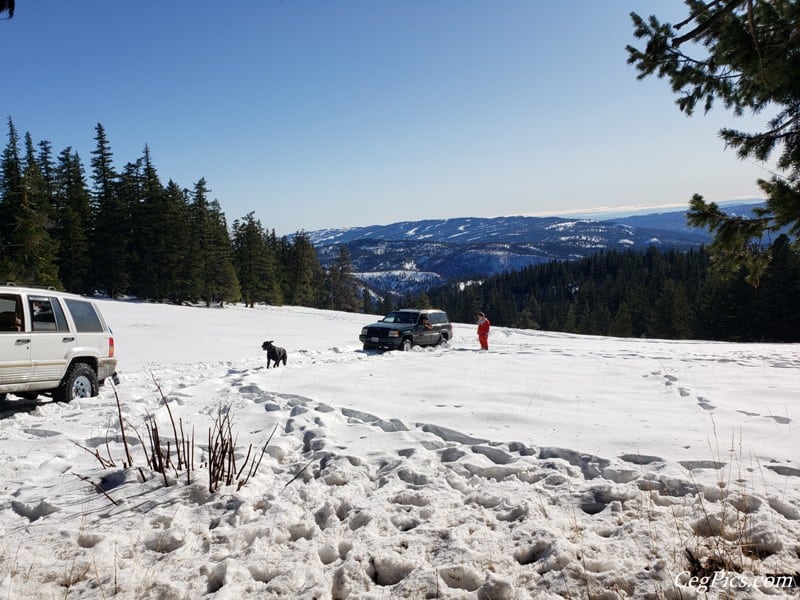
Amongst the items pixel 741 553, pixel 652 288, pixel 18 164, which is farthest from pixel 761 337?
pixel 18 164

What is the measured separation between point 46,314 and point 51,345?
1.81 feet

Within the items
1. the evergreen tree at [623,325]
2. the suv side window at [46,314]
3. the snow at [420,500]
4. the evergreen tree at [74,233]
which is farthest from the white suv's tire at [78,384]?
the evergreen tree at [623,325]

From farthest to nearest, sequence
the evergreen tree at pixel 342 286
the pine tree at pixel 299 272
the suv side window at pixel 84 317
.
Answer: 1. the evergreen tree at pixel 342 286
2. the pine tree at pixel 299 272
3. the suv side window at pixel 84 317

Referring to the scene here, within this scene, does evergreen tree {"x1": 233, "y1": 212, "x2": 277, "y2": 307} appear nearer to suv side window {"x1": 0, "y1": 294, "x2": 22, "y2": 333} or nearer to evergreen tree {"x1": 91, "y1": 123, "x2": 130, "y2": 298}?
evergreen tree {"x1": 91, "y1": 123, "x2": 130, "y2": 298}

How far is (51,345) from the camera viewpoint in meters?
7.95

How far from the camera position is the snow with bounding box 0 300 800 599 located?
9.73 feet

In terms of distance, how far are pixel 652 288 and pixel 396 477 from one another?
343 ft

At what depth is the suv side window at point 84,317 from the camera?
8586 millimetres

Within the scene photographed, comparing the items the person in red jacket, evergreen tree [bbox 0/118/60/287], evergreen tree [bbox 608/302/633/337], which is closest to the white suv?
the person in red jacket

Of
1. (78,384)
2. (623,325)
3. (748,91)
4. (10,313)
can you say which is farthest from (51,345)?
(623,325)

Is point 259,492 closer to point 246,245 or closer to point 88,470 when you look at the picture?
point 88,470

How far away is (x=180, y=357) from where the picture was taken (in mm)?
18109

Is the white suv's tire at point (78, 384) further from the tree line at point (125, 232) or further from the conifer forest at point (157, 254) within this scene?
the tree line at point (125, 232)

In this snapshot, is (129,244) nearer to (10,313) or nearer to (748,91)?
(10,313)
